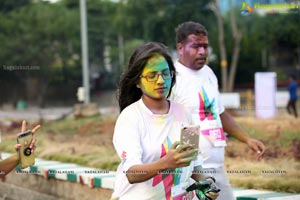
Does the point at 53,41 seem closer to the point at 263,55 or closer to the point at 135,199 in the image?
the point at 263,55

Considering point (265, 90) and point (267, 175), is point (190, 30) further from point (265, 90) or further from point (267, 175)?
point (265, 90)

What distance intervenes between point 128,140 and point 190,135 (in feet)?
1.05

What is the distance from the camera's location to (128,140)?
3072mm

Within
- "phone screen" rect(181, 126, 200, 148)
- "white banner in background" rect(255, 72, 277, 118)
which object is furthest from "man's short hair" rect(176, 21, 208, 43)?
"white banner in background" rect(255, 72, 277, 118)

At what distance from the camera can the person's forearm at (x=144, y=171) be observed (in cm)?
293

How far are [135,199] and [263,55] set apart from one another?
39.0 m

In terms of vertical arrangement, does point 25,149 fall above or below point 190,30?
below

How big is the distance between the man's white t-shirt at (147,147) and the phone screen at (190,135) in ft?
0.76

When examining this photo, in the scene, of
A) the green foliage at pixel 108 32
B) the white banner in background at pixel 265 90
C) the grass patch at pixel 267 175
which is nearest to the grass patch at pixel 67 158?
the grass patch at pixel 267 175

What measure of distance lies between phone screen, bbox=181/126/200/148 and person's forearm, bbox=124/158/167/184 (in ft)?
0.46

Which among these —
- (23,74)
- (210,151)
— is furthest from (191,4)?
(210,151)

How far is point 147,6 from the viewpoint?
36.3 m

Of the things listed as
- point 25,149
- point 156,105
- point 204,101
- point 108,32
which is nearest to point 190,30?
point 204,101

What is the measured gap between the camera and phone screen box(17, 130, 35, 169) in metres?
3.45
